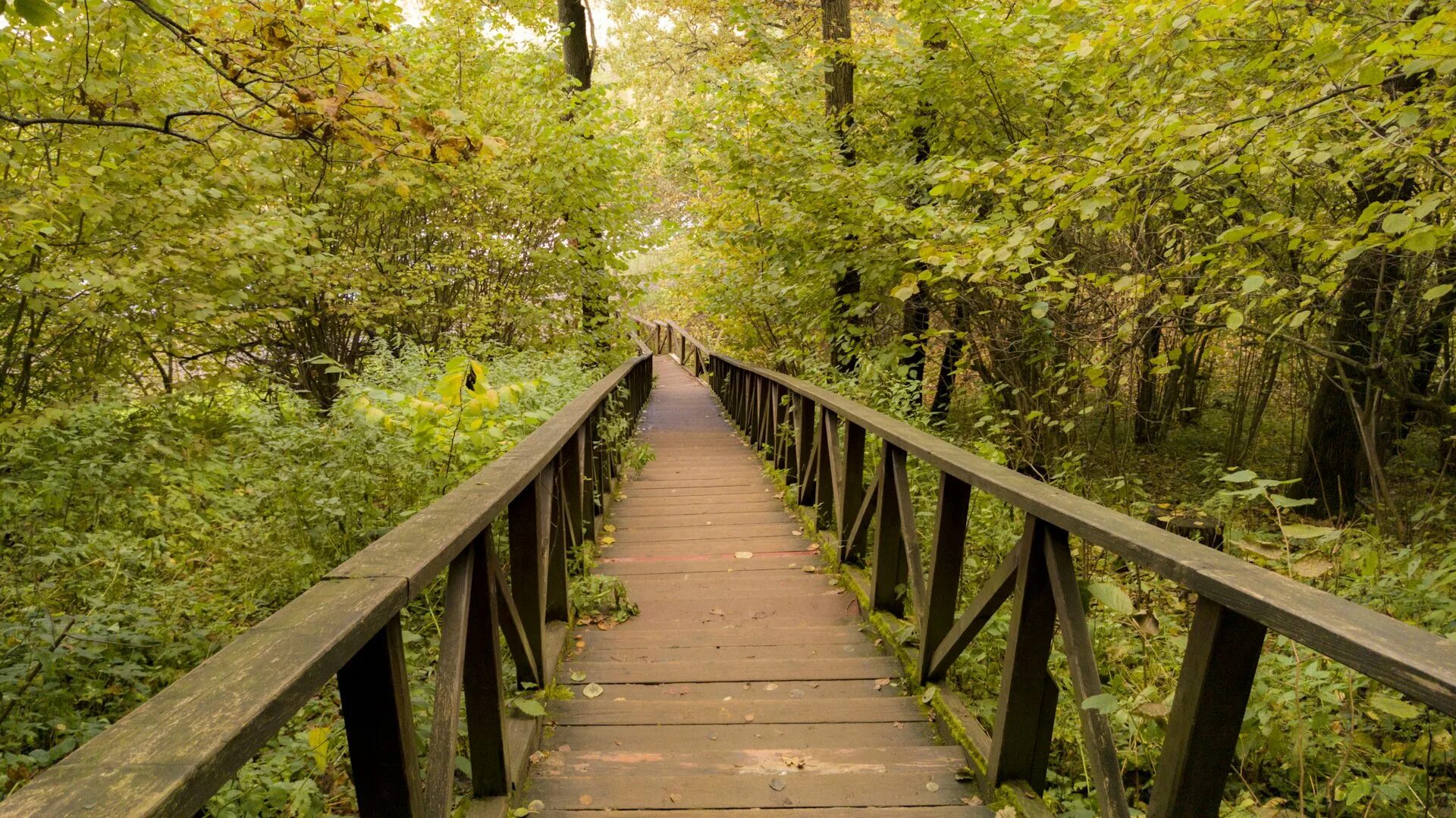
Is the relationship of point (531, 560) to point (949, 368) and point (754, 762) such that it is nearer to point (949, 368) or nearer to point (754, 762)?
A: point (754, 762)

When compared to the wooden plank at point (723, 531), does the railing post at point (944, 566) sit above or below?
above

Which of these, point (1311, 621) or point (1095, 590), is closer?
point (1311, 621)

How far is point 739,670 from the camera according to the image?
351 cm

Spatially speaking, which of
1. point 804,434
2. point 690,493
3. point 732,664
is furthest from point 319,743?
point 690,493

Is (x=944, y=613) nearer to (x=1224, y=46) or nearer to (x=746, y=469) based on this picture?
(x=1224, y=46)

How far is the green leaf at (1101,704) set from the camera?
1773 millimetres

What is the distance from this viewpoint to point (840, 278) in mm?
8906

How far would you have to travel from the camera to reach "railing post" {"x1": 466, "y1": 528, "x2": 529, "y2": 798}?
2.28m

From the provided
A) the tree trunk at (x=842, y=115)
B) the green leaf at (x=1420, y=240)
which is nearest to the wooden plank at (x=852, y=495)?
the green leaf at (x=1420, y=240)

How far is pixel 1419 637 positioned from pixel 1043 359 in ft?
18.8

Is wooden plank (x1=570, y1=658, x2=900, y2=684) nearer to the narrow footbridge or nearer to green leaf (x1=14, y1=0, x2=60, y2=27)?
the narrow footbridge

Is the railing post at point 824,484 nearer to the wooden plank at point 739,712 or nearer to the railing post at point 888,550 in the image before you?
the railing post at point 888,550

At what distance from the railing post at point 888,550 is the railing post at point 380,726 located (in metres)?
2.46

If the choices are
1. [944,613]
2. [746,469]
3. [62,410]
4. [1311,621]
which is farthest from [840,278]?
[1311,621]
